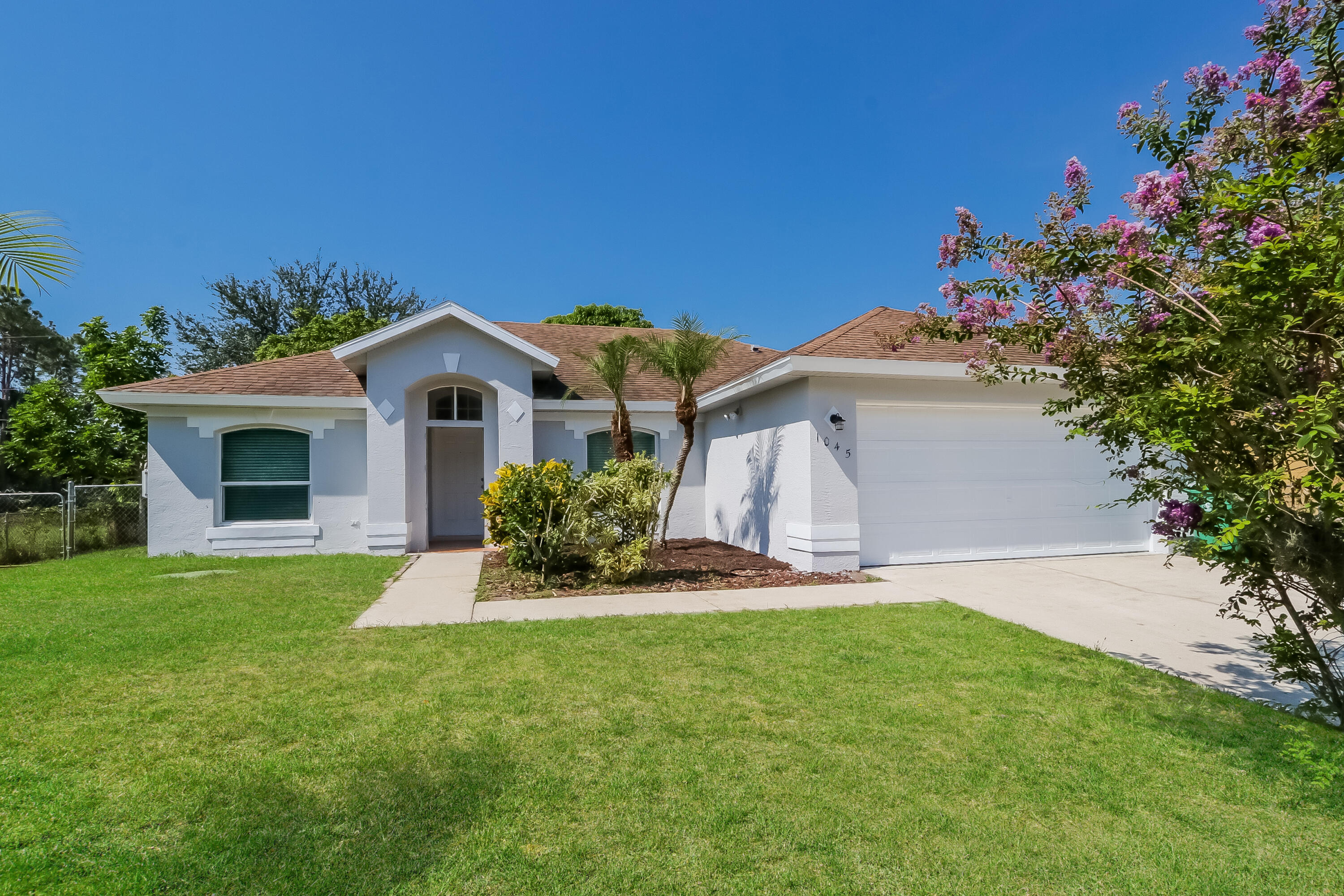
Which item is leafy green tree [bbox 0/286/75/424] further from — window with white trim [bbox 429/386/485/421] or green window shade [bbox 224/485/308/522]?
window with white trim [bbox 429/386/485/421]

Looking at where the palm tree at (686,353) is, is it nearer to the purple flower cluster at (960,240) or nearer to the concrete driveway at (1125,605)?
the concrete driveway at (1125,605)

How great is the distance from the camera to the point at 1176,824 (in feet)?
9.41

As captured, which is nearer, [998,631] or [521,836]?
[521,836]

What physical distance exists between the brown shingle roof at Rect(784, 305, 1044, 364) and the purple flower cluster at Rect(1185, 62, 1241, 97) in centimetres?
560

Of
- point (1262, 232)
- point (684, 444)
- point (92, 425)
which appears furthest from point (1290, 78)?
point (92, 425)

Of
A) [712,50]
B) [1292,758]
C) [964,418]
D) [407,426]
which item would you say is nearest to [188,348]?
[407,426]

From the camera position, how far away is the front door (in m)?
17.0

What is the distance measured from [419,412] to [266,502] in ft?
11.0

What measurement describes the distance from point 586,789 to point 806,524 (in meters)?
7.20

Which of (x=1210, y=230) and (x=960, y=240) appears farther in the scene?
(x=960, y=240)

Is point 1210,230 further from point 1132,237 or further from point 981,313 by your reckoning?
point 981,313

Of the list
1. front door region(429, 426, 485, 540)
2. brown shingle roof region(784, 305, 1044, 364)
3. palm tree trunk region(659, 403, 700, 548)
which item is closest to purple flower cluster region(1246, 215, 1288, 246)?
brown shingle roof region(784, 305, 1044, 364)

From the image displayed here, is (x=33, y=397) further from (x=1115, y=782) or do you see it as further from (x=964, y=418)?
(x=1115, y=782)

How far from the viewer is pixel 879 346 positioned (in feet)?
34.5
